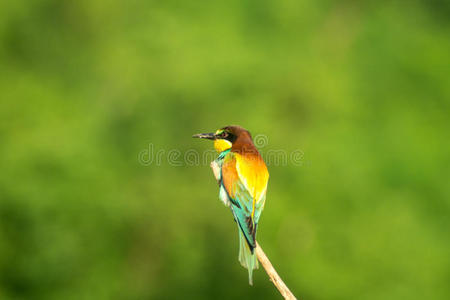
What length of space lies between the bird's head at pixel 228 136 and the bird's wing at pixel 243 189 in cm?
15

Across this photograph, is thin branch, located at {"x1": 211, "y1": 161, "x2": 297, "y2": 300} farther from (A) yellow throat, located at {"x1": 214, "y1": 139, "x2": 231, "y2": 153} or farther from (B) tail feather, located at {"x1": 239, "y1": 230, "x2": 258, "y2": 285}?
(A) yellow throat, located at {"x1": 214, "y1": 139, "x2": 231, "y2": 153}

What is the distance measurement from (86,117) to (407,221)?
431 centimetres

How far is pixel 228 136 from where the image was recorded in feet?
9.64

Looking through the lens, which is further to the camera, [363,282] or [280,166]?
[280,166]

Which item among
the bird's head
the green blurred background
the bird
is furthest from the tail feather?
the green blurred background

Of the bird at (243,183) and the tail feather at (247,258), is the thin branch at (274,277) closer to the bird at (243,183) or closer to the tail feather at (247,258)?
the tail feather at (247,258)

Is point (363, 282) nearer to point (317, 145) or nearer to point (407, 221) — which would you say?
point (407, 221)

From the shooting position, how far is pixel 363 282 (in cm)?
596

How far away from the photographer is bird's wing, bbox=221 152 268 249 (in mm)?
2619

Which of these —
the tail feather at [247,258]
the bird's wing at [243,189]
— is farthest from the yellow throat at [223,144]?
the tail feather at [247,258]

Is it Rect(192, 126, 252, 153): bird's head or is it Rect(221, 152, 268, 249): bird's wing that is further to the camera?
Rect(192, 126, 252, 153): bird's head

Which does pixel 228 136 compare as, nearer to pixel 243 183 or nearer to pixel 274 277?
pixel 243 183

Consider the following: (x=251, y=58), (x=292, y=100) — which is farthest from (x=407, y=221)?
(x=251, y=58)

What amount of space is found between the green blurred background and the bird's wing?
10.7 ft
